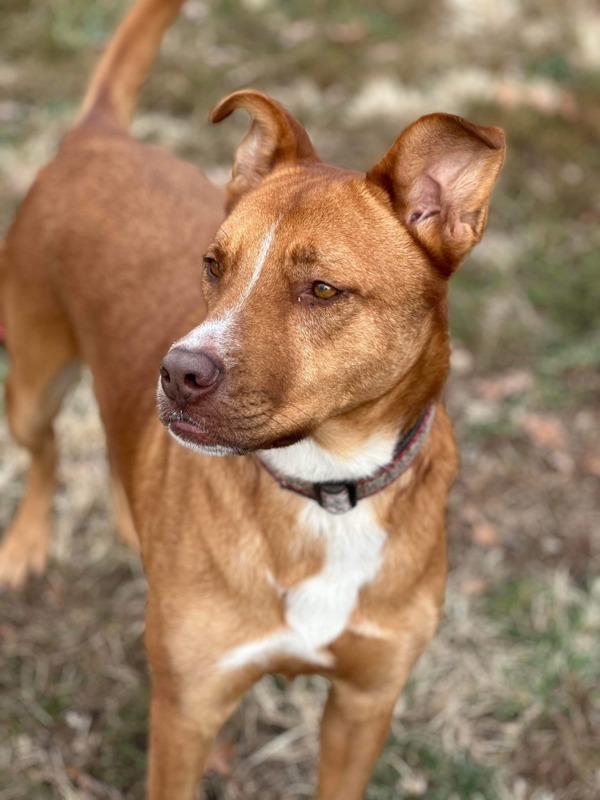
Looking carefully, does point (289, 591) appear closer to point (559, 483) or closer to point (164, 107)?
point (559, 483)

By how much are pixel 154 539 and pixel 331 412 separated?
82cm

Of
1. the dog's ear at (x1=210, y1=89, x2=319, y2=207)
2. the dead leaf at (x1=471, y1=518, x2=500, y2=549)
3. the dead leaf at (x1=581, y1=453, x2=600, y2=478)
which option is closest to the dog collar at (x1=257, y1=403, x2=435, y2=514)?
the dog's ear at (x1=210, y1=89, x2=319, y2=207)

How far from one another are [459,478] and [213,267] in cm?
261

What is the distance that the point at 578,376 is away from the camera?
223 inches

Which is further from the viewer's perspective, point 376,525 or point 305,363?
point 376,525

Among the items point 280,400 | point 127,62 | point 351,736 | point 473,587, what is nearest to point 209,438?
point 280,400

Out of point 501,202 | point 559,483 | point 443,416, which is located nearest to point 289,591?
point 443,416

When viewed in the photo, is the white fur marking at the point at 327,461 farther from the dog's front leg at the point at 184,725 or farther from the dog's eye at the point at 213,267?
the dog's front leg at the point at 184,725

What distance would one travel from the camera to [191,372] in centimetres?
233

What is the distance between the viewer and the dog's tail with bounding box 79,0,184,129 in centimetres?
399

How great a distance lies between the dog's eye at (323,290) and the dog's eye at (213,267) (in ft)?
0.92

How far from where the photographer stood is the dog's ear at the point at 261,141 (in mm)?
2838

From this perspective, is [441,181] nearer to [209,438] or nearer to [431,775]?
[209,438]

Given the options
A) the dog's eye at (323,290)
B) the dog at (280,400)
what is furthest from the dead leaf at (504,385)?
the dog's eye at (323,290)
